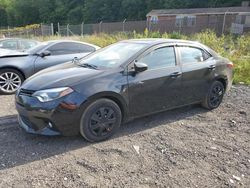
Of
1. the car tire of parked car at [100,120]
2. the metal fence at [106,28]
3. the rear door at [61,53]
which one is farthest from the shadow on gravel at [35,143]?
the metal fence at [106,28]

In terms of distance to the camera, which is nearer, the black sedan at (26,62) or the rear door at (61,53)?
the black sedan at (26,62)

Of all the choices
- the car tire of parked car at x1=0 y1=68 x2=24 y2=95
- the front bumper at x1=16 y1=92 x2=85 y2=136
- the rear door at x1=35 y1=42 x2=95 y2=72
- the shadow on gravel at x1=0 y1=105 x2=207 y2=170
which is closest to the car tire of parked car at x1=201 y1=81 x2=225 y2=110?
the shadow on gravel at x1=0 y1=105 x2=207 y2=170

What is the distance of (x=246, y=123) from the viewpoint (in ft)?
16.0

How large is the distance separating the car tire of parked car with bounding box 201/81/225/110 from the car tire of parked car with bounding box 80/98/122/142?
2.11 metres

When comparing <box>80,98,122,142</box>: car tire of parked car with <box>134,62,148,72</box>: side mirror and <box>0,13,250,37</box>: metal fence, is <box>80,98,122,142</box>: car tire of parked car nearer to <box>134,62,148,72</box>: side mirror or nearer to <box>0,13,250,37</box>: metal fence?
<box>134,62,148,72</box>: side mirror

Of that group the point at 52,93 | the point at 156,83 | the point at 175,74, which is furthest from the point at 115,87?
the point at 175,74

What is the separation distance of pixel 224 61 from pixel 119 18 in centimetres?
4996

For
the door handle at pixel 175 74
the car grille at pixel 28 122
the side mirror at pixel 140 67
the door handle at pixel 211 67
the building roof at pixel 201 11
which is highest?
the building roof at pixel 201 11

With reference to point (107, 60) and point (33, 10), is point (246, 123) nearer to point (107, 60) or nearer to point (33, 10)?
point (107, 60)

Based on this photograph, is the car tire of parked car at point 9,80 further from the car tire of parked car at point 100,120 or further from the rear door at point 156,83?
the rear door at point 156,83

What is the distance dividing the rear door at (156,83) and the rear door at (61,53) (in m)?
3.36

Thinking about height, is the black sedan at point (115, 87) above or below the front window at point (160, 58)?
below

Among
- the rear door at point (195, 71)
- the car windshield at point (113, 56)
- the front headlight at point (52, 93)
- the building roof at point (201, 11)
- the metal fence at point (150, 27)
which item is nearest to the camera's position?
the front headlight at point (52, 93)

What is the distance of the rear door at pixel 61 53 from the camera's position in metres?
6.80
